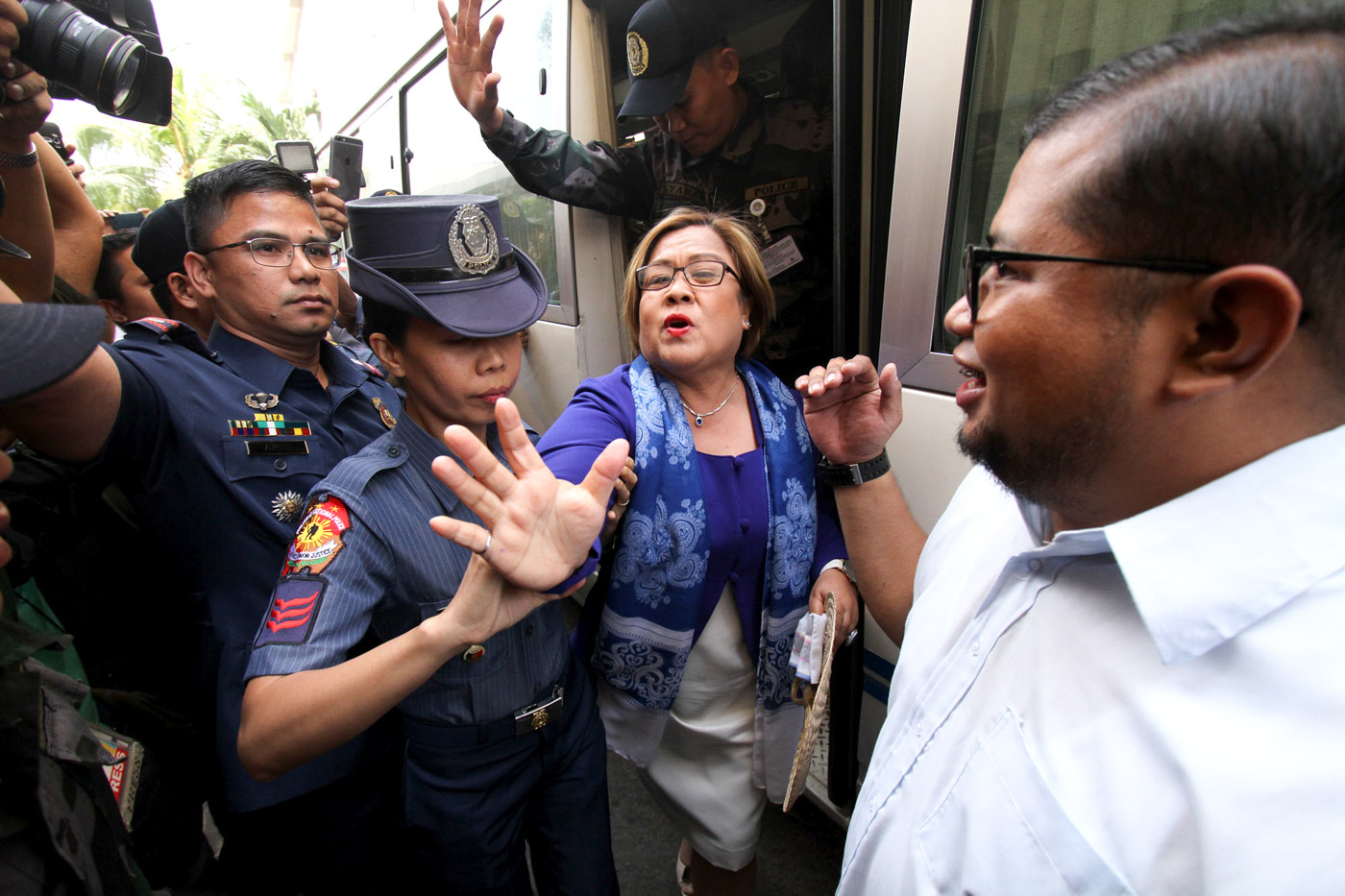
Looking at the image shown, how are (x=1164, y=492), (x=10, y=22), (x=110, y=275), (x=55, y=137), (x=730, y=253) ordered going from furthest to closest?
(x=110, y=275), (x=55, y=137), (x=730, y=253), (x=10, y=22), (x=1164, y=492)

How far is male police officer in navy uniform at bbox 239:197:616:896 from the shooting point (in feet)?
3.45

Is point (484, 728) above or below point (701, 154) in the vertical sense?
below

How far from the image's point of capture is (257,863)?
1.71 m

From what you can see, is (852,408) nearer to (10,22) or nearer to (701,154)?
(701,154)

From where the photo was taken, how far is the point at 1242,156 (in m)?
0.57

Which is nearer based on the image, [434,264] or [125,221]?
[434,264]

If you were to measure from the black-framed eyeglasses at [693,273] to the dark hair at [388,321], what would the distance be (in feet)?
2.09

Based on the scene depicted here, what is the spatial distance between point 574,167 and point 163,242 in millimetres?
1363

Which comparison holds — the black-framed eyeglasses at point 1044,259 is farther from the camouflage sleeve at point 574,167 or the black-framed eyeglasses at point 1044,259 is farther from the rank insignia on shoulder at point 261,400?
the camouflage sleeve at point 574,167

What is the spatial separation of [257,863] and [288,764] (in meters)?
1.07

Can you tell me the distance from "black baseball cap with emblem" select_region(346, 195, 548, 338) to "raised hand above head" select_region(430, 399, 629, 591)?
1.19 feet

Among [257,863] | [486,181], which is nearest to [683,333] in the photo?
[257,863]

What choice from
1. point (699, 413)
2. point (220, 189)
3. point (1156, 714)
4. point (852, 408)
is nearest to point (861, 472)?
point (852, 408)

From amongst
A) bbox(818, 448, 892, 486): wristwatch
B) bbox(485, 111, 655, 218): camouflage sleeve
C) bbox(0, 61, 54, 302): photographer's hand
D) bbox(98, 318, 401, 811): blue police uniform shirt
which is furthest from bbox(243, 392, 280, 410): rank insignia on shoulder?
bbox(818, 448, 892, 486): wristwatch
